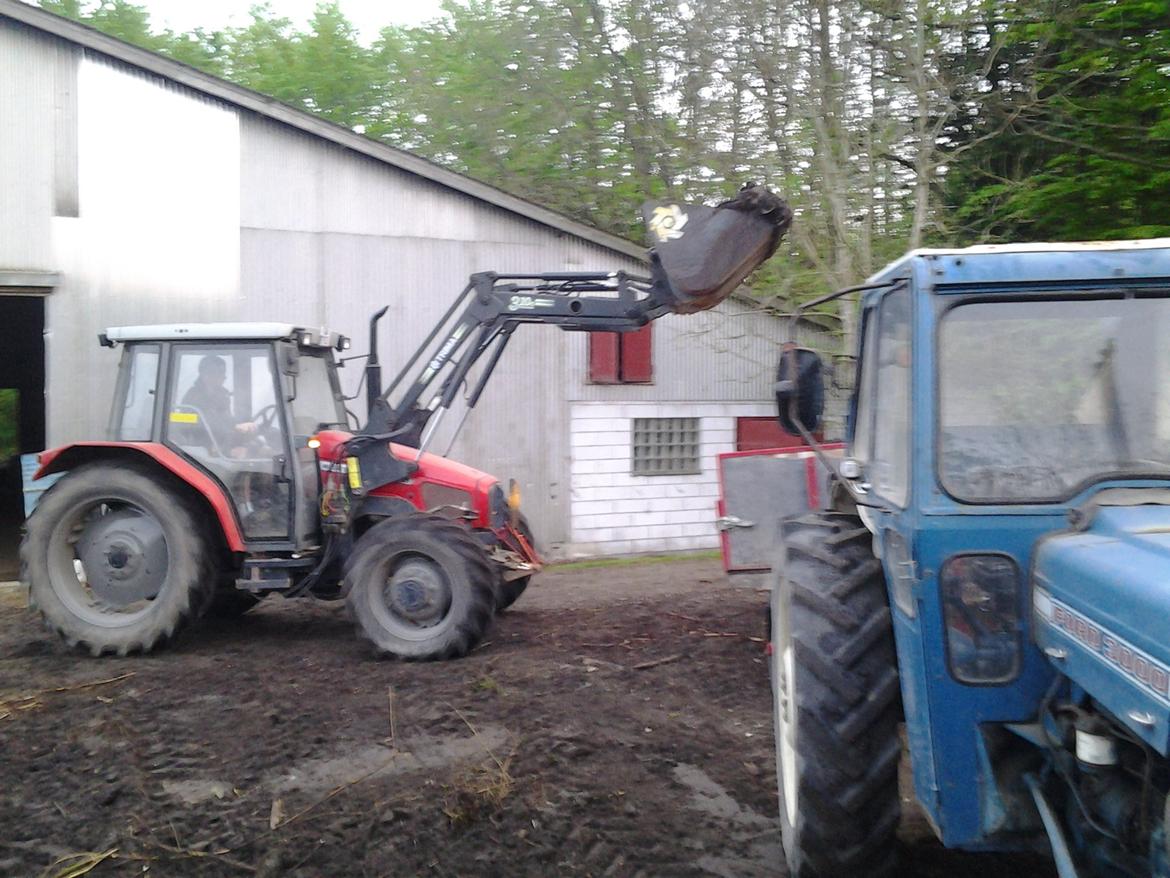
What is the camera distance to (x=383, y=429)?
782cm

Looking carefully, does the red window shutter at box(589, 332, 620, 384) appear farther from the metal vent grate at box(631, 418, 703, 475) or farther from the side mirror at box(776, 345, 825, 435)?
the side mirror at box(776, 345, 825, 435)

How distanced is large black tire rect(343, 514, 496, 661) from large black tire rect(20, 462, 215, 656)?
113 centimetres

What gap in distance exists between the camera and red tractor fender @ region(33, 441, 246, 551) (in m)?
7.36

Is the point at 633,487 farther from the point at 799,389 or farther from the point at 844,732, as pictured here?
the point at 844,732

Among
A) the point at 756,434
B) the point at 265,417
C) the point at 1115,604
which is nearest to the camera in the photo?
the point at 1115,604

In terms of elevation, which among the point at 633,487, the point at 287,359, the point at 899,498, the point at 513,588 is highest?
the point at 287,359

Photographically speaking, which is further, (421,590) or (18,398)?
(18,398)

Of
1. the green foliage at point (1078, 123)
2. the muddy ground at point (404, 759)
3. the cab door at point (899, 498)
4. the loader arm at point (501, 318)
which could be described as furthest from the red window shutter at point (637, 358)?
the cab door at point (899, 498)

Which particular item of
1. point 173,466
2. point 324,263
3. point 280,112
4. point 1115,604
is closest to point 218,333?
point 173,466

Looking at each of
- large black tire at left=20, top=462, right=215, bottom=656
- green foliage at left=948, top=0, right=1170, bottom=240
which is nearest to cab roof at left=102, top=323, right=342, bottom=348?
large black tire at left=20, top=462, right=215, bottom=656

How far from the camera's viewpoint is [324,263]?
11.8 m

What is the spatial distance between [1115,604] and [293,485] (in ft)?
19.4

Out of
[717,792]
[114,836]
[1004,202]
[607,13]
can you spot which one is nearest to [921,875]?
[717,792]

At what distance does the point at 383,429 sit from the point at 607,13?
1001 cm
